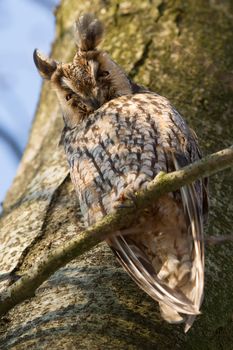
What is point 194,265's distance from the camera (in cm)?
254

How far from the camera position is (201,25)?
13.6 feet

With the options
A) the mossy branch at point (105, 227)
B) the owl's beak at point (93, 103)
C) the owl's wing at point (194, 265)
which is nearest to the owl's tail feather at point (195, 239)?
the owl's wing at point (194, 265)

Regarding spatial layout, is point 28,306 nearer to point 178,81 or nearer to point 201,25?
point 178,81

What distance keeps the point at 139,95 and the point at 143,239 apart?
81 centimetres

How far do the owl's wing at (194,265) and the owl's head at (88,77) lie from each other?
0.67m

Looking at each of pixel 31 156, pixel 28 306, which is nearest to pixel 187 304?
pixel 28 306

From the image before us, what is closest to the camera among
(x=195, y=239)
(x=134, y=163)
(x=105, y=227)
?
(x=105, y=227)

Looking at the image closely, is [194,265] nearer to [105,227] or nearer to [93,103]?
[105,227]

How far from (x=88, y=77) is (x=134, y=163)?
0.66 meters

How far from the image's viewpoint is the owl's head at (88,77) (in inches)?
132

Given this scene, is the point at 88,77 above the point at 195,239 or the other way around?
above

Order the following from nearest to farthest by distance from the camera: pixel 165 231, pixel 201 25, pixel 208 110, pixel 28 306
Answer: pixel 28 306
pixel 165 231
pixel 208 110
pixel 201 25

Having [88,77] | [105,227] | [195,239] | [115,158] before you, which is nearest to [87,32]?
[88,77]

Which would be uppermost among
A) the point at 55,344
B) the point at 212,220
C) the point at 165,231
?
the point at 55,344
